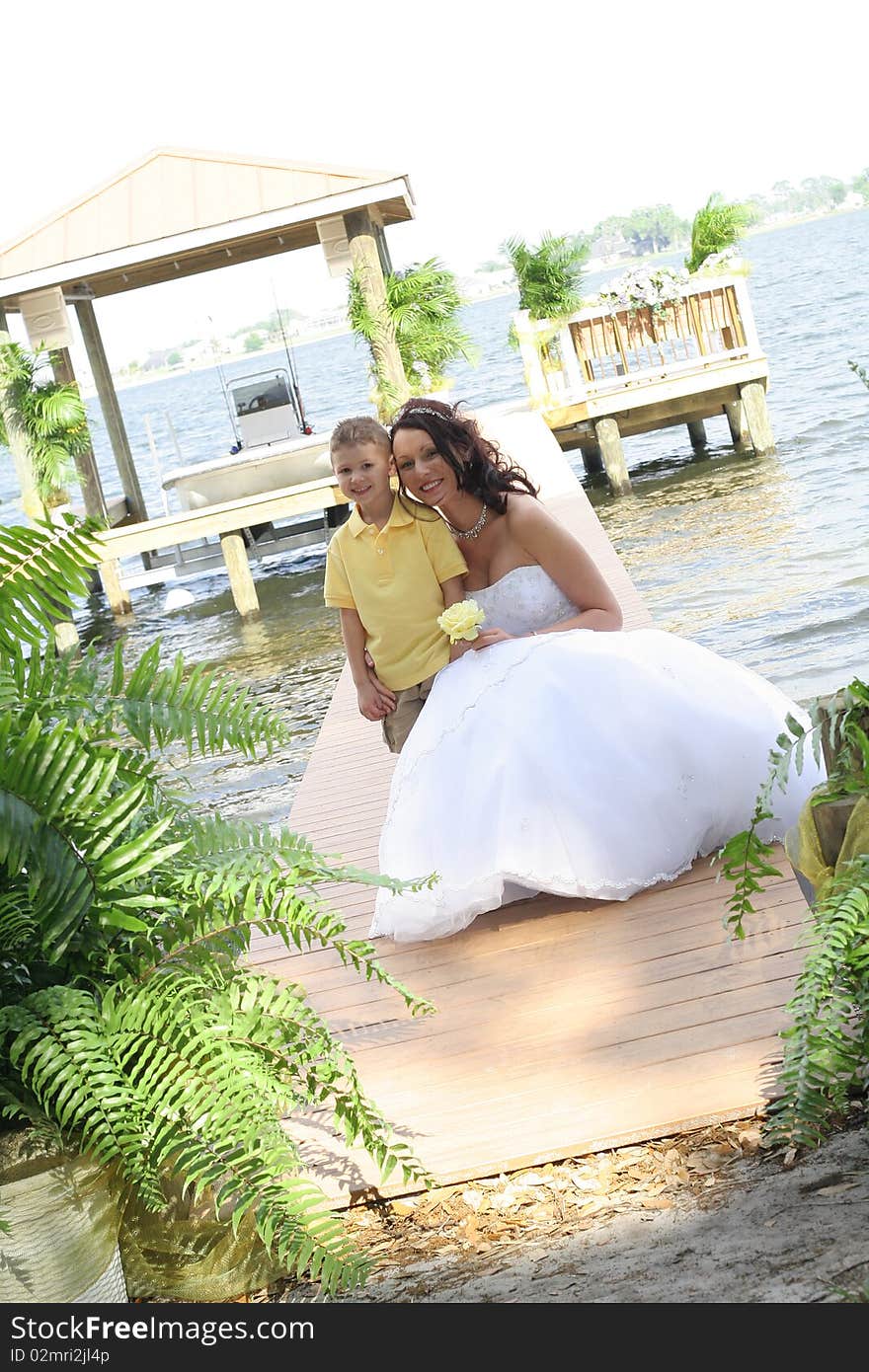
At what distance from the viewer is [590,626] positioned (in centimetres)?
471

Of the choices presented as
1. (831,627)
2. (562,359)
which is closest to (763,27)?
(562,359)

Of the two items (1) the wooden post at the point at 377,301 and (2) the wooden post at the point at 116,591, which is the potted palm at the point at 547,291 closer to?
(1) the wooden post at the point at 377,301

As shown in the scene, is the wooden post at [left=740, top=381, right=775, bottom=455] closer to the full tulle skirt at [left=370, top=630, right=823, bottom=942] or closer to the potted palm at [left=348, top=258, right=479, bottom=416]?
the potted palm at [left=348, top=258, right=479, bottom=416]

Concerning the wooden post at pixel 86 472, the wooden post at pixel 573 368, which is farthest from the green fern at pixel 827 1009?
the wooden post at pixel 86 472

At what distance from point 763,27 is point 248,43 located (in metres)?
39.5

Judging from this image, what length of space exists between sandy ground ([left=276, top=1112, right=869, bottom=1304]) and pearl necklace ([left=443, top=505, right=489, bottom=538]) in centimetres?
248

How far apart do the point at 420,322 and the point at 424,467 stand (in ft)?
38.4

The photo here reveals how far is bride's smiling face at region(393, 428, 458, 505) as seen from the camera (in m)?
4.69

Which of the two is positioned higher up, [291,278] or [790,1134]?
[291,278]

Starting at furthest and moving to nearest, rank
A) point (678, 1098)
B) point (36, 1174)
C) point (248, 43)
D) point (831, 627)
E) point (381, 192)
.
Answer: point (248, 43) → point (381, 192) → point (831, 627) → point (678, 1098) → point (36, 1174)

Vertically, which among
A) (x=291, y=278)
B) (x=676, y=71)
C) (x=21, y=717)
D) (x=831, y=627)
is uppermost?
(x=676, y=71)

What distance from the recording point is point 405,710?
16.7ft

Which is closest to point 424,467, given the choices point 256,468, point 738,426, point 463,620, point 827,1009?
point 463,620

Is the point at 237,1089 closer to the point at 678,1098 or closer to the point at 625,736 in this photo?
the point at 678,1098
